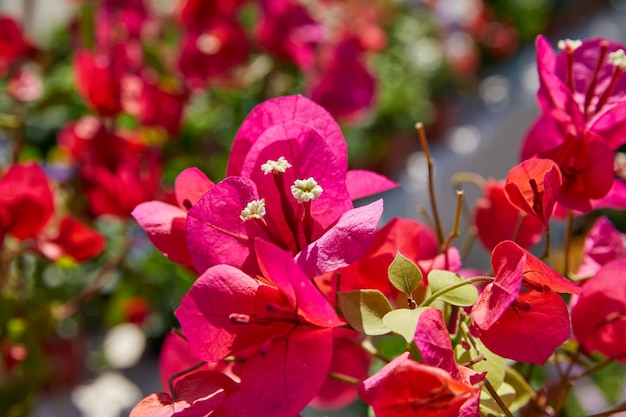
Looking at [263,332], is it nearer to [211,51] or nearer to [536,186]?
[536,186]

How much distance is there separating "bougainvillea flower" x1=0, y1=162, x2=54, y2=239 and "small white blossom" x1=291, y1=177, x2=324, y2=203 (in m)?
0.24

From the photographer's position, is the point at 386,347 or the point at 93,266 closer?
the point at 386,347

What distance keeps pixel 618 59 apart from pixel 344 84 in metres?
0.50

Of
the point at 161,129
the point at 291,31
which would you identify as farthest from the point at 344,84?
the point at 161,129

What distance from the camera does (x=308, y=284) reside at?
23 centimetres

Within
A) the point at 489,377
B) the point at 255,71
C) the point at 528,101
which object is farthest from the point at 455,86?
the point at 489,377

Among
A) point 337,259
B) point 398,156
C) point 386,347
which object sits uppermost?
point 337,259

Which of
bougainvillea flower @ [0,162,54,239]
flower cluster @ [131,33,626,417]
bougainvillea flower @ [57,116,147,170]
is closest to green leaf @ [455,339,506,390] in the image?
flower cluster @ [131,33,626,417]

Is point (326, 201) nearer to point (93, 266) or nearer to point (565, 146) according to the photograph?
point (565, 146)

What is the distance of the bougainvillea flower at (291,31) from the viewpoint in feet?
2.50

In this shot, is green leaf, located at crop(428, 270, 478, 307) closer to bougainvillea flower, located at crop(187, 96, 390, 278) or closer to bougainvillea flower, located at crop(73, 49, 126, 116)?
bougainvillea flower, located at crop(187, 96, 390, 278)

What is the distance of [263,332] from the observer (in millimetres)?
264

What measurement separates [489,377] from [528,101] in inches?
63.5

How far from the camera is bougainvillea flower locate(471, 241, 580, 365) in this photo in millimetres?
243
